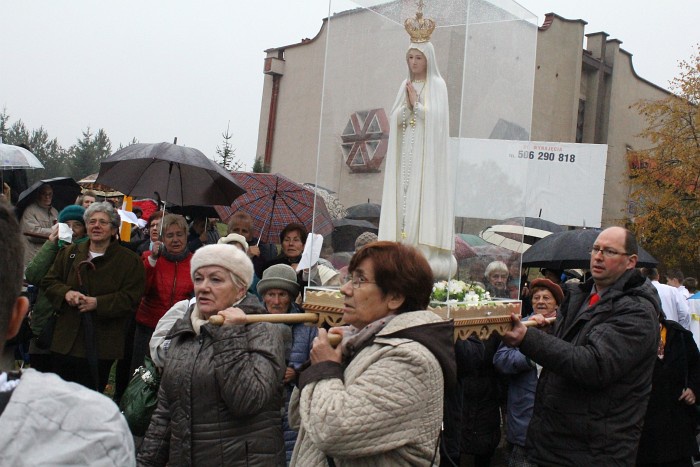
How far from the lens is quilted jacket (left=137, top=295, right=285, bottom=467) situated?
310 cm

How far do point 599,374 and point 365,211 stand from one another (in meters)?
2.09

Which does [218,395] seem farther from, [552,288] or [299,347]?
[552,288]

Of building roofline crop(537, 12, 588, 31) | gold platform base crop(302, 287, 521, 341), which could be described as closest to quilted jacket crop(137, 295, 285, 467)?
gold platform base crop(302, 287, 521, 341)

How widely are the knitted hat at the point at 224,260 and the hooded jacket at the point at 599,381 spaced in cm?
129

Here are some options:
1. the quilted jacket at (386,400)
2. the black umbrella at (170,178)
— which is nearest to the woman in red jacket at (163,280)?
the black umbrella at (170,178)

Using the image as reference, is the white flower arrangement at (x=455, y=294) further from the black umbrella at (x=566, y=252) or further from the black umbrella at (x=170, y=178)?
the black umbrella at (x=170, y=178)

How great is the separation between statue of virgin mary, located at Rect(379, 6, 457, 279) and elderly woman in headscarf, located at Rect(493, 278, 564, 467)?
902 millimetres

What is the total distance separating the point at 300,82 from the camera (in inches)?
685

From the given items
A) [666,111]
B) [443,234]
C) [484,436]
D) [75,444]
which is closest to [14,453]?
[75,444]

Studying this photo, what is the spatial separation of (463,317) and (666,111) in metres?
23.7

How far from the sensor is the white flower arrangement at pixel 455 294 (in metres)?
3.97

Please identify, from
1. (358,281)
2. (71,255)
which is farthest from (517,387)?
(71,255)

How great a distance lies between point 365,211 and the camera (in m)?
4.86

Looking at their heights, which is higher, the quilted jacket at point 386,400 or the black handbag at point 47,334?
the quilted jacket at point 386,400
